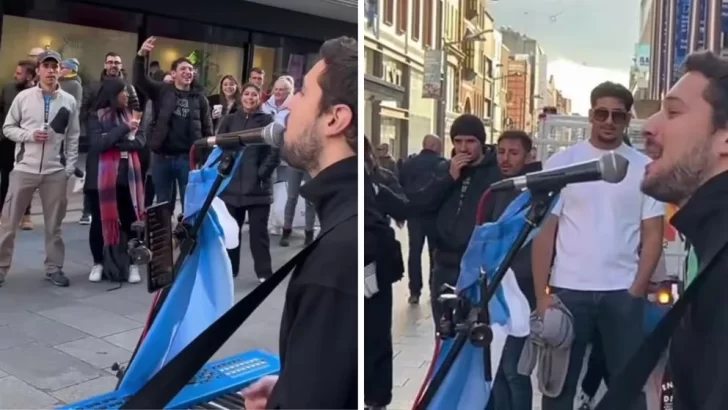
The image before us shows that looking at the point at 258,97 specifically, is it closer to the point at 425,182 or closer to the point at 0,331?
the point at 425,182

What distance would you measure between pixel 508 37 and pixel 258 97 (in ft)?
1.82

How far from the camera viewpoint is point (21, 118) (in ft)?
6.06

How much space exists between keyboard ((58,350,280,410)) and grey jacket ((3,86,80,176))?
2.20 ft

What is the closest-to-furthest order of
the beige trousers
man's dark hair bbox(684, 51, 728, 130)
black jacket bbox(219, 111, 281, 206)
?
man's dark hair bbox(684, 51, 728, 130) → black jacket bbox(219, 111, 281, 206) → the beige trousers

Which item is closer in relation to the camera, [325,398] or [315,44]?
[325,398]

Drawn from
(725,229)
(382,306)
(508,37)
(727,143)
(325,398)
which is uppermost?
(508,37)

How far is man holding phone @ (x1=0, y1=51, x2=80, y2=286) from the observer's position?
1862 millimetres

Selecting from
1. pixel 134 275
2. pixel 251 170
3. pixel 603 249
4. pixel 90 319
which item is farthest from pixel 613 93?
pixel 90 319

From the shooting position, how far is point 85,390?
1.72m

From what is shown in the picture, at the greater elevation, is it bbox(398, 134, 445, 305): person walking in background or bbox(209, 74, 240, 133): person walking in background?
bbox(209, 74, 240, 133): person walking in background

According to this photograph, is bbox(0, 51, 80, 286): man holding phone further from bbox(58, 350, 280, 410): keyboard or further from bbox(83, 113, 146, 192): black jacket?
bbox(58, 350, 280, 410): keyboard

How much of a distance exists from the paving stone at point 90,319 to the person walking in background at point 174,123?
0.35 meters

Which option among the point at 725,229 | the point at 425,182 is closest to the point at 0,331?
the point at 425,182

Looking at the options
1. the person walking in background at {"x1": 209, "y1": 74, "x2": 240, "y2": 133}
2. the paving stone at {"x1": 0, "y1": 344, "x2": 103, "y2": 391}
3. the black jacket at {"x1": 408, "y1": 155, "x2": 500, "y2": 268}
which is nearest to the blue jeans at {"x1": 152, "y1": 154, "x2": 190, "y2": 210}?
the person walking in background at {"x1": 209, "y1": 74, "x2": 240, "y2": 133}
